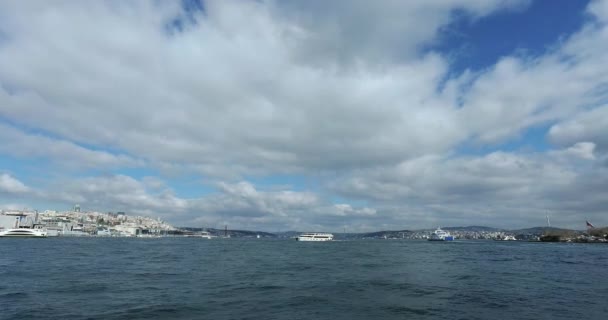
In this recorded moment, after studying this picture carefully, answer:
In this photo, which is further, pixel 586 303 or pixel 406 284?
pixel 406 284

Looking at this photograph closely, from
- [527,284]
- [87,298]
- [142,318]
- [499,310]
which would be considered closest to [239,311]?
[142,318]

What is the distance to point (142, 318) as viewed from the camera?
1814cm

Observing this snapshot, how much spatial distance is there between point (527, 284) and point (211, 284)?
91.2 feet

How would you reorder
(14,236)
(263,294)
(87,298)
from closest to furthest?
(87,298) → (263,294) → (14,236)

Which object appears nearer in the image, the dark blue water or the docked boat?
the dark blue water

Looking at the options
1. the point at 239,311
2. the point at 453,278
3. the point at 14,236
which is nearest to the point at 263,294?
the point at 239,311

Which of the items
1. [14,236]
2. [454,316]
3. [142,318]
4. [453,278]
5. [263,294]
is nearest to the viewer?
[142,318]

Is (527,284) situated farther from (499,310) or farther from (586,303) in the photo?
(499,310)

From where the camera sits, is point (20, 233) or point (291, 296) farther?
point (20, 233)

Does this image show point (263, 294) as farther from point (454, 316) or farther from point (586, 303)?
point (586, 303)

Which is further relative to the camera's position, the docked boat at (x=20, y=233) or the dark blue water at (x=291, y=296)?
the docked boat at (x=20, y=233)

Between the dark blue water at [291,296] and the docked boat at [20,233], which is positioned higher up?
the docked boat at [20,233]

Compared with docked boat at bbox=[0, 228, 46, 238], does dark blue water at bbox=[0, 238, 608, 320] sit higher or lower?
lower

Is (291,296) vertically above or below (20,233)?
below
